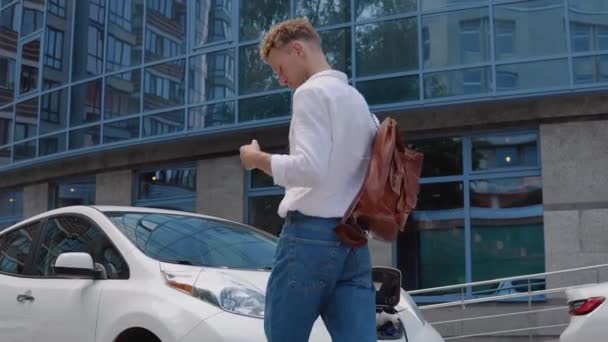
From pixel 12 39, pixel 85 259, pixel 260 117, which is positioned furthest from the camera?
pixel 12 39

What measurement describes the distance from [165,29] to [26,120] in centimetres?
487

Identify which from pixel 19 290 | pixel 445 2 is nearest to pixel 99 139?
pixel 445 2

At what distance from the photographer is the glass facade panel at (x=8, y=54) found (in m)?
20.3

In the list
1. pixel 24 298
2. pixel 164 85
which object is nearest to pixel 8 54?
pixel 164 85

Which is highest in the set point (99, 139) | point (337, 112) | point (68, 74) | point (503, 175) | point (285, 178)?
point (68, 74)

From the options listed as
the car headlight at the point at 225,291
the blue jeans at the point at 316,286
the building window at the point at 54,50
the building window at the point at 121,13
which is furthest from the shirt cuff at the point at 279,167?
the building window at the point at 54,50

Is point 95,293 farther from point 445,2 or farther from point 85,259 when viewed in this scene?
point 445,2

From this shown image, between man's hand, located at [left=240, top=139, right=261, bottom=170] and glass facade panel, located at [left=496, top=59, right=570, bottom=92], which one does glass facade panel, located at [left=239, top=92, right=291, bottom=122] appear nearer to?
glass facade panel, located at [left=496, top=59, right=570, bottom=92]

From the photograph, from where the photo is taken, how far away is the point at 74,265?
4801mm

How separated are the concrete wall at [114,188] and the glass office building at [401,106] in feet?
0.11

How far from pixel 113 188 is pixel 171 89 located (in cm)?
299

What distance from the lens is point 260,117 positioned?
14.7 metres

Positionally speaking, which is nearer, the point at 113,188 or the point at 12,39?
the point at 113,188

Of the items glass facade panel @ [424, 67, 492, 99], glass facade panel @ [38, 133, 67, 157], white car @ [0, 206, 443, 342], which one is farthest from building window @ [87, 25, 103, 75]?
white car @ [0, 206, 443, 342]
